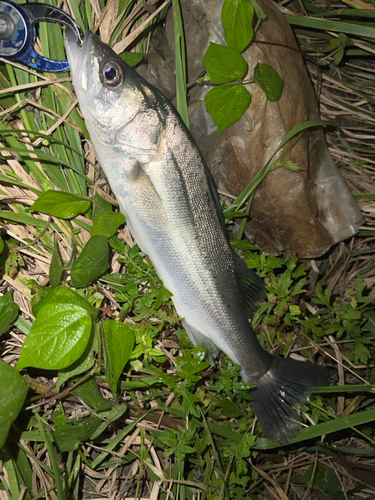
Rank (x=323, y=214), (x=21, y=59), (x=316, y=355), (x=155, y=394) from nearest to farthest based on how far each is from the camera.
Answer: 1. (x=21, y=59)
2. (x=155, y=394)
3. (x=323, y=214)
4. (x=316, y=355)

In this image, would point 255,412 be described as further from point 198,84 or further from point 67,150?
point 198,84

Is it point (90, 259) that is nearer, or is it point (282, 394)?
point (90, 259)

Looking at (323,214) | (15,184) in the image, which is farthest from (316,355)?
(15,184)

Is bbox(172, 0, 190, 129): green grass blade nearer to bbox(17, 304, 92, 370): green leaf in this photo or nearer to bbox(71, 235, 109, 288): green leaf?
bbox(71, 235, 109, 288): green leaf

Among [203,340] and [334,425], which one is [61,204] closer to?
[203,340]

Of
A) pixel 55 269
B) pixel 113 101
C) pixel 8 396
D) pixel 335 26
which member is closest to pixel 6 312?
pixel 55 269

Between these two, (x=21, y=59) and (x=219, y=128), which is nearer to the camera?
(x=21, y=59)

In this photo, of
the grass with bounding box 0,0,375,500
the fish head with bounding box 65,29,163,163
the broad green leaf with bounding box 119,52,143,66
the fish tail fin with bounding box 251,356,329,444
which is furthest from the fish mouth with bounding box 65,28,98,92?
the fish tail fin with bounding box 251,356,329,444
